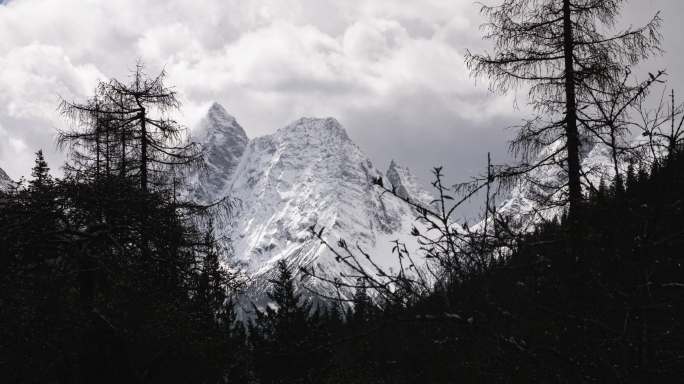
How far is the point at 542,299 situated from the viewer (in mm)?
2834

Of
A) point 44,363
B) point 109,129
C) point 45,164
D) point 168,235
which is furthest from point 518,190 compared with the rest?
point 45,164

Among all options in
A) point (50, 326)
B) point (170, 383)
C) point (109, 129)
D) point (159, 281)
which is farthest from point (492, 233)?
point (109, 129)

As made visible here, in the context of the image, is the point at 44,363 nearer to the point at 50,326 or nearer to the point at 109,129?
the point at 50,326

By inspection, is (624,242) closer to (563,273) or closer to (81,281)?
(563,273)

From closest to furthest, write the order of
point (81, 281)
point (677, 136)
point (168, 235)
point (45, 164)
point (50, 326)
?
point (677, 136) < point (50, 326) < point (81, 281) < point (168, 235) < point (45, 164)

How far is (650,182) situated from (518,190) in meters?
7.23

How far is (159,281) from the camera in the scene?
8.38 meters

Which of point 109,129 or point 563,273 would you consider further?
point 109,129

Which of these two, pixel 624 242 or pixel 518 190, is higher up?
pixel 518 190

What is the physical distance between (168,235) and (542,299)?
6074mm

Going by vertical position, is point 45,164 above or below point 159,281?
above

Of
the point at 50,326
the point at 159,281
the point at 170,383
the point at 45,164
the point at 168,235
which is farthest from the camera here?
the point at 45,164

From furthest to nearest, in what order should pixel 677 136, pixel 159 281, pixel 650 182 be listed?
pixel 159 281, pixel 650 182, pixel 677 136

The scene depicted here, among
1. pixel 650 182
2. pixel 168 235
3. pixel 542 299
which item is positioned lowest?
pixel 542 299
